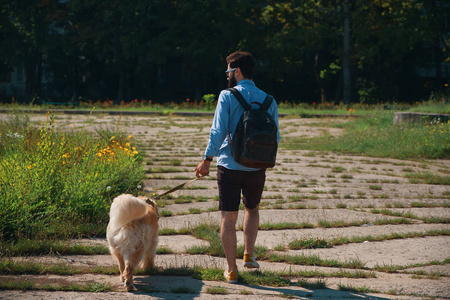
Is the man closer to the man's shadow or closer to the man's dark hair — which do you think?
the man's dark hair

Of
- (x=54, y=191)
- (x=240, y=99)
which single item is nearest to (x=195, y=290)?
(x=240, y=99)

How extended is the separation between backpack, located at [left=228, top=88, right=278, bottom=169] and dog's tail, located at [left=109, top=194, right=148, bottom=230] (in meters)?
0.95

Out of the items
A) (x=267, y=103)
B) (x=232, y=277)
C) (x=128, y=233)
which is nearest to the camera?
(x=128, y=233)

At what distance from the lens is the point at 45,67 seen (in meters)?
41.4

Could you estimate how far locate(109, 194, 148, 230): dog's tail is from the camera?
15.6ft

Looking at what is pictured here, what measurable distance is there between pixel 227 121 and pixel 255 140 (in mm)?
369

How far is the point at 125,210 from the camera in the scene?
476 cm

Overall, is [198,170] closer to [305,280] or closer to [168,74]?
[305,280]

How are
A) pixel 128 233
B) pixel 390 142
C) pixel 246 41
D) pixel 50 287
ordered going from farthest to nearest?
pixel 246 41 < pixel 390 142 < pixel 128 233 < pixel 50 287

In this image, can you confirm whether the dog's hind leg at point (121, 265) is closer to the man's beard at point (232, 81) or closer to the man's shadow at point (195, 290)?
the man's shadow at point (195, 290)

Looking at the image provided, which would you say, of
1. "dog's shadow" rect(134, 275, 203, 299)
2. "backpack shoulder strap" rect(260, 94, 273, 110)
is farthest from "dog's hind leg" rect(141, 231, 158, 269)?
"backpack shoulder strap" rect(260, 94, 273, 110)

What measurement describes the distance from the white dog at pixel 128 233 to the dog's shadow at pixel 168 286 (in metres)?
0.16

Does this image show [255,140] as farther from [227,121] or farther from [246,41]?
[246,41]

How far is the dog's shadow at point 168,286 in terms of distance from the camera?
15.5 ft
